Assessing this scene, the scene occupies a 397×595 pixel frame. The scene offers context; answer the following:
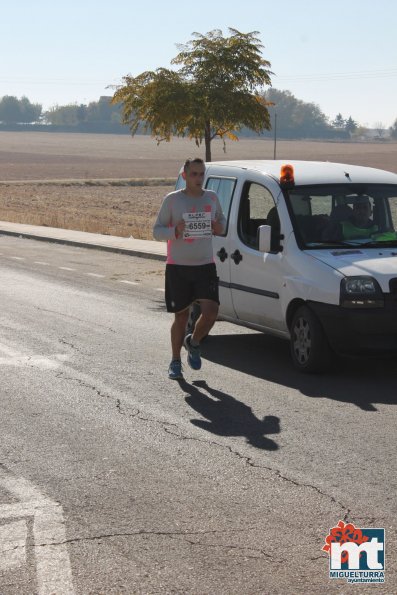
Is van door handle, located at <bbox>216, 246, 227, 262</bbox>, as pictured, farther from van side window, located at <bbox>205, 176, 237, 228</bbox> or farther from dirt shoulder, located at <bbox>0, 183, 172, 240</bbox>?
dirt shoulder, located at <bbox>0, 183, 172, 240</bbox>

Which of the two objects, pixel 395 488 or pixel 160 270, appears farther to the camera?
pixel 160 270

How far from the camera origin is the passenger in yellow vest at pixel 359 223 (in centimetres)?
1059

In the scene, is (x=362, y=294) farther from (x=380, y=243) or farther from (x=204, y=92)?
(x=204, y=92)

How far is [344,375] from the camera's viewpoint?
10.1 m

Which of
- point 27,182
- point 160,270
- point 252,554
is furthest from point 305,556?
point 27,182

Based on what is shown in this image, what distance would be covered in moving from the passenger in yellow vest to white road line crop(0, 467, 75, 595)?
4.81 meters

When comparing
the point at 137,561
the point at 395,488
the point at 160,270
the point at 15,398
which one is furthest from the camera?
the point at 160,270

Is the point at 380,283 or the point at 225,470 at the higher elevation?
the point at 380,283

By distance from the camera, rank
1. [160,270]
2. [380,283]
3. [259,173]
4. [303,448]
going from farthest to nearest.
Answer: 1. [160,270]
2. [259,173]
3. [380,283]
4. [303,448]

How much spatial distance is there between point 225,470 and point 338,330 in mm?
2995

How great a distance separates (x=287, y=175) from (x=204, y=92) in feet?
36.1

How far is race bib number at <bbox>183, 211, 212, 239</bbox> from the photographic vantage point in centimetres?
955

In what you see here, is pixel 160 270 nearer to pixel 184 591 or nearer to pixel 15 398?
pixel 15 398

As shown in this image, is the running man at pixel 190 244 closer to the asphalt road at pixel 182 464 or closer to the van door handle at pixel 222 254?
the asphalt road at pixel 182 464
